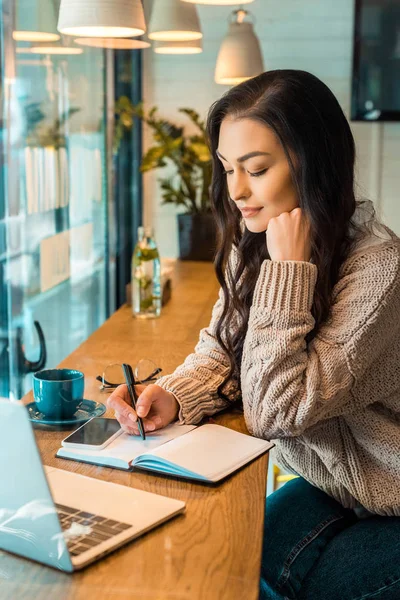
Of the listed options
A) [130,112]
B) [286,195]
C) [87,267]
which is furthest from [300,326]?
[130,112]

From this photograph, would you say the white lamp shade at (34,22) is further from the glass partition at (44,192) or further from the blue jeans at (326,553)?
the blue jeans at (326,553)

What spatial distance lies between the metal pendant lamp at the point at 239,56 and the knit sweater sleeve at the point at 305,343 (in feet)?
7.31

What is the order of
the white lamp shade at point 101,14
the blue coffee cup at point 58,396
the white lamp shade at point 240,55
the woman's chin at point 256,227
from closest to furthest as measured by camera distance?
the blue coffee cup at point 58,396, the woman's chin at point 256,227, the white lamp shade at point 101,14, the white lamp shade at point 240,55

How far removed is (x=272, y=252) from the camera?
4.76 ft

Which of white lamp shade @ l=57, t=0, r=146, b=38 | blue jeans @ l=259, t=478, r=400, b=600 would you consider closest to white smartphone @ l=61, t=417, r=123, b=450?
blue jeans @ l=259, t=478, r=400, b=600

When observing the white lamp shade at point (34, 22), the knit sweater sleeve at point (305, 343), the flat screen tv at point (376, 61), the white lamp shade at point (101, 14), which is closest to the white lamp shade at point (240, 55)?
the flat screen tv at point (376, 61)

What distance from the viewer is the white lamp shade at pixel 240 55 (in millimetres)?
3443

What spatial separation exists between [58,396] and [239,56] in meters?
2.39

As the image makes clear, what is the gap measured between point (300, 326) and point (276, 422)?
0.16 m

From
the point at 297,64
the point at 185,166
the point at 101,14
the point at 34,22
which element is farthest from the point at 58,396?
the point at 297,64

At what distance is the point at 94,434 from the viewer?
1.33 m

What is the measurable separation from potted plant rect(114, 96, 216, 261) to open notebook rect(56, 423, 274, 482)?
2.26 metres

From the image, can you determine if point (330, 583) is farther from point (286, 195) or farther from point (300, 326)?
point (286, 195)

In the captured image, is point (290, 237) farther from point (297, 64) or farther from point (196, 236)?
point (297, 64)
